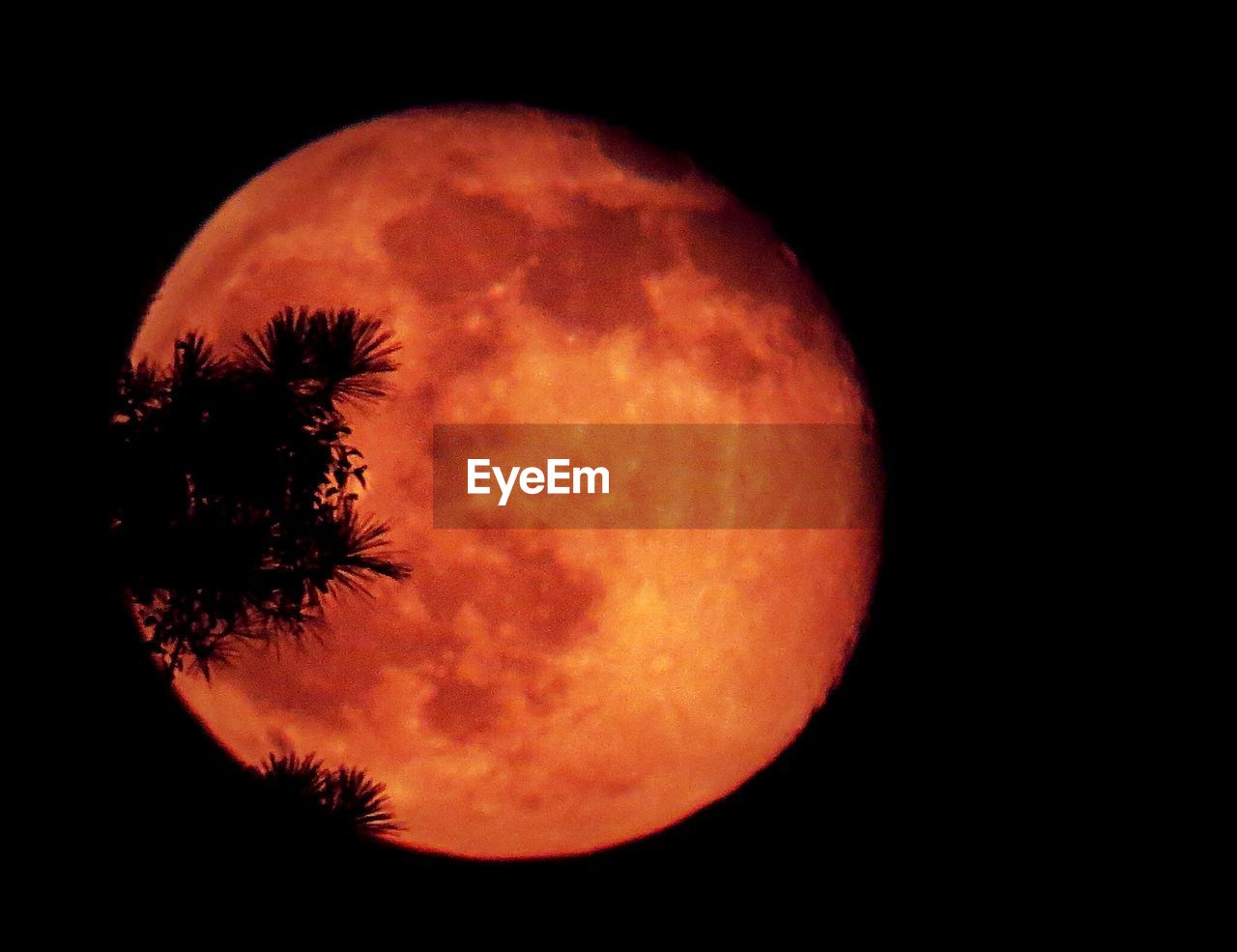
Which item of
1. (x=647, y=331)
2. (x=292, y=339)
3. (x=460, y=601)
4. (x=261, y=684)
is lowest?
(x=261, y=684)

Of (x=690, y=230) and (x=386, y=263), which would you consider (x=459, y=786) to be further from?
(x=690, y=230)

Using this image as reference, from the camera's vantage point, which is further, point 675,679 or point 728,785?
point 728,785

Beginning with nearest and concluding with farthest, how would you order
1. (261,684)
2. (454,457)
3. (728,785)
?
(454,457) < (261,684) < (728,785)

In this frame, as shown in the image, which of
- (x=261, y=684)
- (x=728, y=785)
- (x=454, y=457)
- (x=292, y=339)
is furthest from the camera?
(x=728, y=785)

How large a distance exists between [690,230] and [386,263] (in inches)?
31.3

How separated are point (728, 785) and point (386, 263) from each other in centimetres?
175

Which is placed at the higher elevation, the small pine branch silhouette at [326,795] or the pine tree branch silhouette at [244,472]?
the pine tree branch silhouette at [244,472]

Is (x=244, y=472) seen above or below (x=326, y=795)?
above

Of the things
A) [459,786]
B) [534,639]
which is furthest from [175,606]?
[459,786]

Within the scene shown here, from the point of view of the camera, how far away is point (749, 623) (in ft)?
7.69

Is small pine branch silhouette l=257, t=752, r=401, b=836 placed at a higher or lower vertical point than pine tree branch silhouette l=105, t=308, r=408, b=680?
lower

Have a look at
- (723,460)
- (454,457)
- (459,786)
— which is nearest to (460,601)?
(454,457)

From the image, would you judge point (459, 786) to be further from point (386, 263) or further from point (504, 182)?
point (504, 182)

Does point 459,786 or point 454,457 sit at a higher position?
point 454,457
